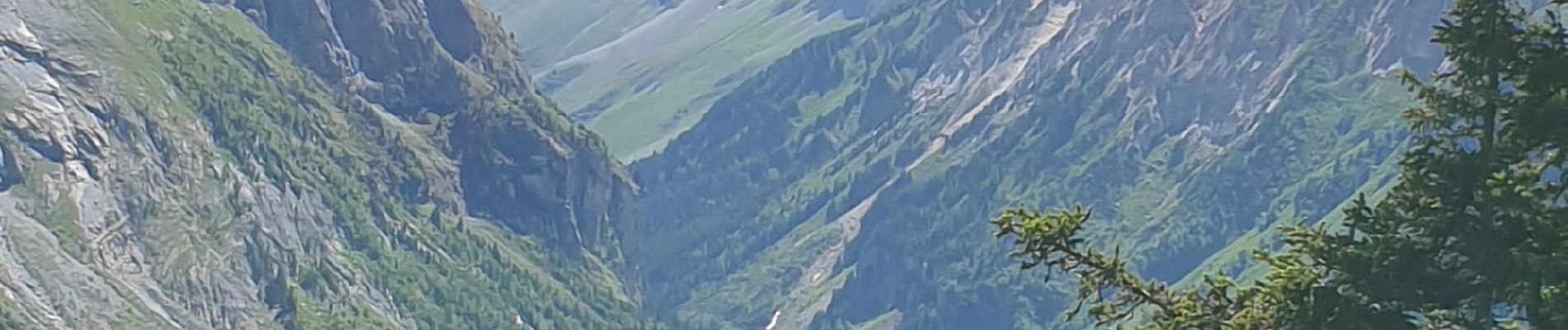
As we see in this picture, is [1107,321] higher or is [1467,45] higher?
[1467,45]

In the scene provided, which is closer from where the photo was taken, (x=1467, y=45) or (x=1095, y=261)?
(x=1467, y=45)

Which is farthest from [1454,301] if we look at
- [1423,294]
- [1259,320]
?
[1259,320]

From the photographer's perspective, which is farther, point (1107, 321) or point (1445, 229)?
point (1107, 321)

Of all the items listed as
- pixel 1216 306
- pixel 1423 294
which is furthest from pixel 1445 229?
pixel 1216 306

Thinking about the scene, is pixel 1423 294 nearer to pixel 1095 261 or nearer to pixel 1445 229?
pixel 1445 229

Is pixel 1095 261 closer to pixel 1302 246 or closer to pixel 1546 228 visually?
pixel 1302 246

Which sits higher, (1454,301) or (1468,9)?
(1468,9)
